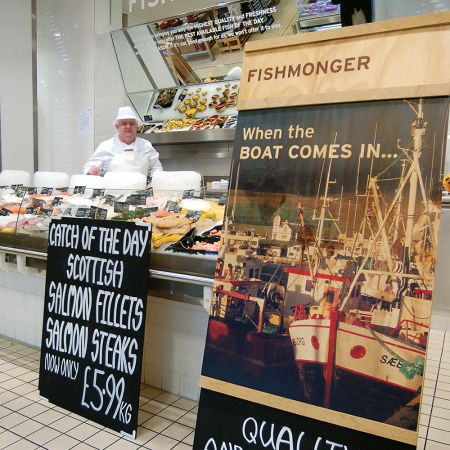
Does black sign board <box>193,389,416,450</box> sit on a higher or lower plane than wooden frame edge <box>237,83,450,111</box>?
lower

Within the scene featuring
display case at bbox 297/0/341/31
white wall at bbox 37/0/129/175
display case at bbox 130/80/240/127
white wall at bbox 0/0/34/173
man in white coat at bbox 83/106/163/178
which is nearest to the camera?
display case at bbox 297/0/341/31

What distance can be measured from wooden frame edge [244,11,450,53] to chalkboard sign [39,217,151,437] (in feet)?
3.06

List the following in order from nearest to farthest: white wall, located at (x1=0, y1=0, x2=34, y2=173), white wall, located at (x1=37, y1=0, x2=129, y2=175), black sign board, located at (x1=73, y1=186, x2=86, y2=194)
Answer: black sign board, located at (x1=73, y1=186, x2=86, y2=194), white wall, located at (x1=37, y1=0, x2=129, y2=175), white wall, located at (x1=0, y1=0, x2=34, y2=173)

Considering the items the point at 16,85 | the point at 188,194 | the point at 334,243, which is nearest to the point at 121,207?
the point at 188,194

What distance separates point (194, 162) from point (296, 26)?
79.6 inches

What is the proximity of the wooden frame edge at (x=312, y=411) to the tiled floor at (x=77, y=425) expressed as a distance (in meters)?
0.66

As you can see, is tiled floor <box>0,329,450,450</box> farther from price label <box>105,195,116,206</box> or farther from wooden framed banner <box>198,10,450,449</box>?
price label <box>105,195,116,206</box>

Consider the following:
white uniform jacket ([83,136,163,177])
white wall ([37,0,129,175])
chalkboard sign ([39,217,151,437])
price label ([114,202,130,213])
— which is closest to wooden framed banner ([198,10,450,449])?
chalkboard sign ([39,217,151,437])

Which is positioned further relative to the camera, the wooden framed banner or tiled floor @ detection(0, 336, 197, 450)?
tiled floor @ detection(0, 336, 197, 450)

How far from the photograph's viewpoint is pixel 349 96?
1.18 metres

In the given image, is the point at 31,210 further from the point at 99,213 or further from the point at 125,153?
the point at 125,153

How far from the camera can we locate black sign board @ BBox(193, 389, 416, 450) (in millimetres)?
1108

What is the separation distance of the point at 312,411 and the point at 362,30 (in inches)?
44.1

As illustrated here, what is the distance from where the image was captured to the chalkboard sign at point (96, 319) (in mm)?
1804
